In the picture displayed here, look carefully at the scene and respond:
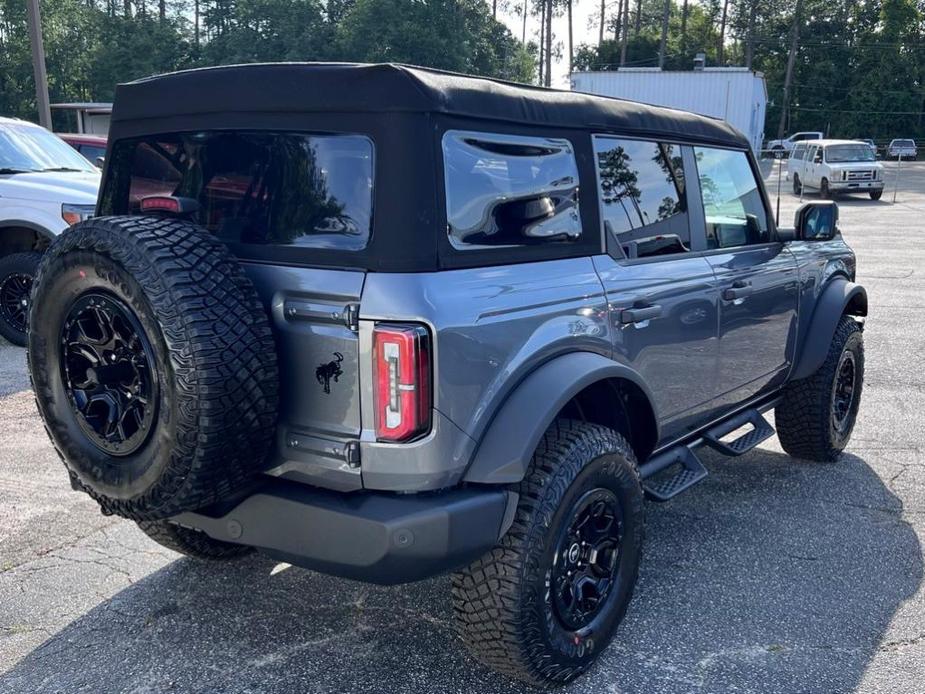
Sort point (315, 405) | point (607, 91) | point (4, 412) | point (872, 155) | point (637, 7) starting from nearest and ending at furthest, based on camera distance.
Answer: point (315, 405), point (4, 412), point (872, 155), point (607, 91), point (637, 7)

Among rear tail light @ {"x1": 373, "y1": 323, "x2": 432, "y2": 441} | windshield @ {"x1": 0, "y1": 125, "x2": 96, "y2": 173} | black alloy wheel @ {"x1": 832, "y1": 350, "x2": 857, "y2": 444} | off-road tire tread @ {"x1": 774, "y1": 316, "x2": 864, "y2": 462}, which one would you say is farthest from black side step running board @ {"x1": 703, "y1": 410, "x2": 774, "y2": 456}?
windshield @ {"x1": 0, "y1": 125, "x2": 96, "y2": 173}

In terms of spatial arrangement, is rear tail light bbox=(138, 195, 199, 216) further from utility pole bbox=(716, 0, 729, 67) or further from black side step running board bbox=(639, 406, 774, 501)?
utility pole bbox=(716, 0, 729, 67)

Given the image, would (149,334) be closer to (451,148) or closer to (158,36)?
(451,148)

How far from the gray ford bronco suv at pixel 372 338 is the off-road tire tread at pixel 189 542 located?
2.16 feet

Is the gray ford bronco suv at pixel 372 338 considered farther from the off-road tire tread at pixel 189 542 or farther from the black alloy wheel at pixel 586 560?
the off-road tire tread at pixel 189 542

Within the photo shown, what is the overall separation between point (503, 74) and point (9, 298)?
48.1m

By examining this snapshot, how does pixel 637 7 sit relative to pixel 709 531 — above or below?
above

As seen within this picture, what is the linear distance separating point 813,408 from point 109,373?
3.96m

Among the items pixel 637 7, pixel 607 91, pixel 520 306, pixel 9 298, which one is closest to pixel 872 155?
pixel 607 91

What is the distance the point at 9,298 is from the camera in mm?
7938

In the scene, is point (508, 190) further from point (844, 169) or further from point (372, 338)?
point (844, 169)

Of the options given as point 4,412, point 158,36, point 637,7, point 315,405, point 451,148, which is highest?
point 637,7

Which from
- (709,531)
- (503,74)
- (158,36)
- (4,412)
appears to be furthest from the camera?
(503,74)

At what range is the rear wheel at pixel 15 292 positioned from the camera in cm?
773
